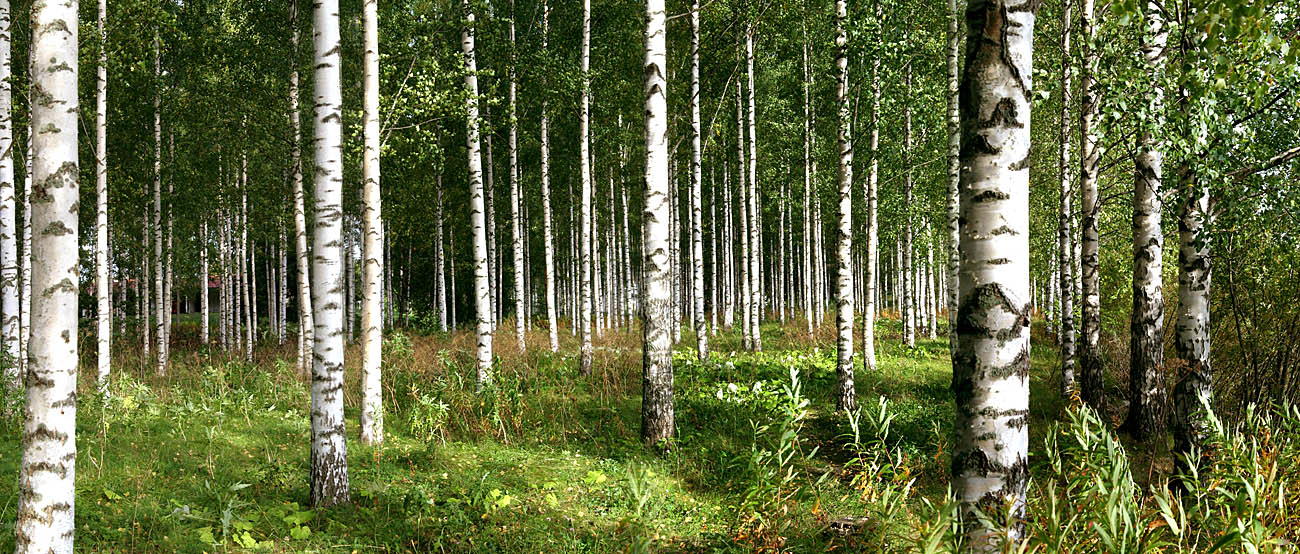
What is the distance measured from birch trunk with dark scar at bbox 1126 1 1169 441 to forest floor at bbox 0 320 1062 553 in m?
1.14

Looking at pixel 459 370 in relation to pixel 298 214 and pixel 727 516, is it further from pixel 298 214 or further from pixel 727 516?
pixel 727 516

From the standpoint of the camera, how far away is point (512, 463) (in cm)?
694

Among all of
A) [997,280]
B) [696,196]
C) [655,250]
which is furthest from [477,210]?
[997,280]

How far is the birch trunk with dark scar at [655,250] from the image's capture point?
24.4ft

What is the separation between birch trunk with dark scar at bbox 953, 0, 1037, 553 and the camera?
9.52 feet

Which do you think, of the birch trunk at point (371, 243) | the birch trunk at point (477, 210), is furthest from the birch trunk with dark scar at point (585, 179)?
the birch trunk at point (371, 243)

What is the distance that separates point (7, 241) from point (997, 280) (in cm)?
1023

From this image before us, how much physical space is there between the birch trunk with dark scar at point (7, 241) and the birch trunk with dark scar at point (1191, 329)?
11.1 meters

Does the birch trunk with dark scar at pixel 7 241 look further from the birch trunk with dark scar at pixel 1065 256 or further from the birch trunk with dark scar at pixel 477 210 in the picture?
the birch trunk with dark scar at pixel 1065 256

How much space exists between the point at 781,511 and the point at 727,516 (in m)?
1.21

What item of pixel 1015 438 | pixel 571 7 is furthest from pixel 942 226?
pixel 1015 438

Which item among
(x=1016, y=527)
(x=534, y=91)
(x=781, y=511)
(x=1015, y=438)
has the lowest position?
(x=781, y=511)

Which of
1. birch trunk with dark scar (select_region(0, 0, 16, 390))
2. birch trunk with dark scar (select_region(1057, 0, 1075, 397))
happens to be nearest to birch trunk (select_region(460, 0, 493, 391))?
birch trunk with dark scar (select_region(0, 0, 16, 390))

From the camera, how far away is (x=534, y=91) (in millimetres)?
13539
